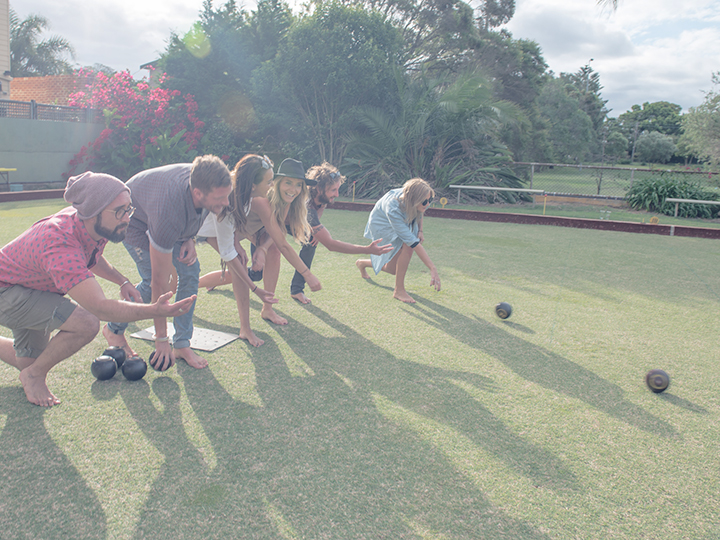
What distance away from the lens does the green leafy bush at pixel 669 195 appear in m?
13.8

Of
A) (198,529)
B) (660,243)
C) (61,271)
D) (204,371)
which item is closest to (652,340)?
(204,371)

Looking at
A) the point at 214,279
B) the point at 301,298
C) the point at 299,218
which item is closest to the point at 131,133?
the point at 214,279

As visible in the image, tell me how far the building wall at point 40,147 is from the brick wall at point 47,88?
40.9ft

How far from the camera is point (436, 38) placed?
2630 centimetres

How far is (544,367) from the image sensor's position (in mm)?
3912

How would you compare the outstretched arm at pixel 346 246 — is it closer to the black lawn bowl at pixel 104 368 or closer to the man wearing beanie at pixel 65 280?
the black lawn bowl at pixel 104 368

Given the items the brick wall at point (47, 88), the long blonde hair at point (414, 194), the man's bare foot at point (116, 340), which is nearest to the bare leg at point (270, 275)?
the man's bare foot at point (116, 340)

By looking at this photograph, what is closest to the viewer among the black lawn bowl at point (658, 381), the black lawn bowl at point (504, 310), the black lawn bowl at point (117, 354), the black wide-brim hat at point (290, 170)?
the black lawn bowl at point (658, 381)

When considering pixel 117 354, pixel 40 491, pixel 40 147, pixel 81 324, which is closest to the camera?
pixel 40 491

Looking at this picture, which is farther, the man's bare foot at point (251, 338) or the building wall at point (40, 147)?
the building wall at point (40, 147)

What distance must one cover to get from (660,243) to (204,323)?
9224mm

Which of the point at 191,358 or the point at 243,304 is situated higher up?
the point at 243,304

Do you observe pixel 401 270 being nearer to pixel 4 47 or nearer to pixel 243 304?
pixel 243 304

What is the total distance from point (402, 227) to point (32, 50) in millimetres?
46078
